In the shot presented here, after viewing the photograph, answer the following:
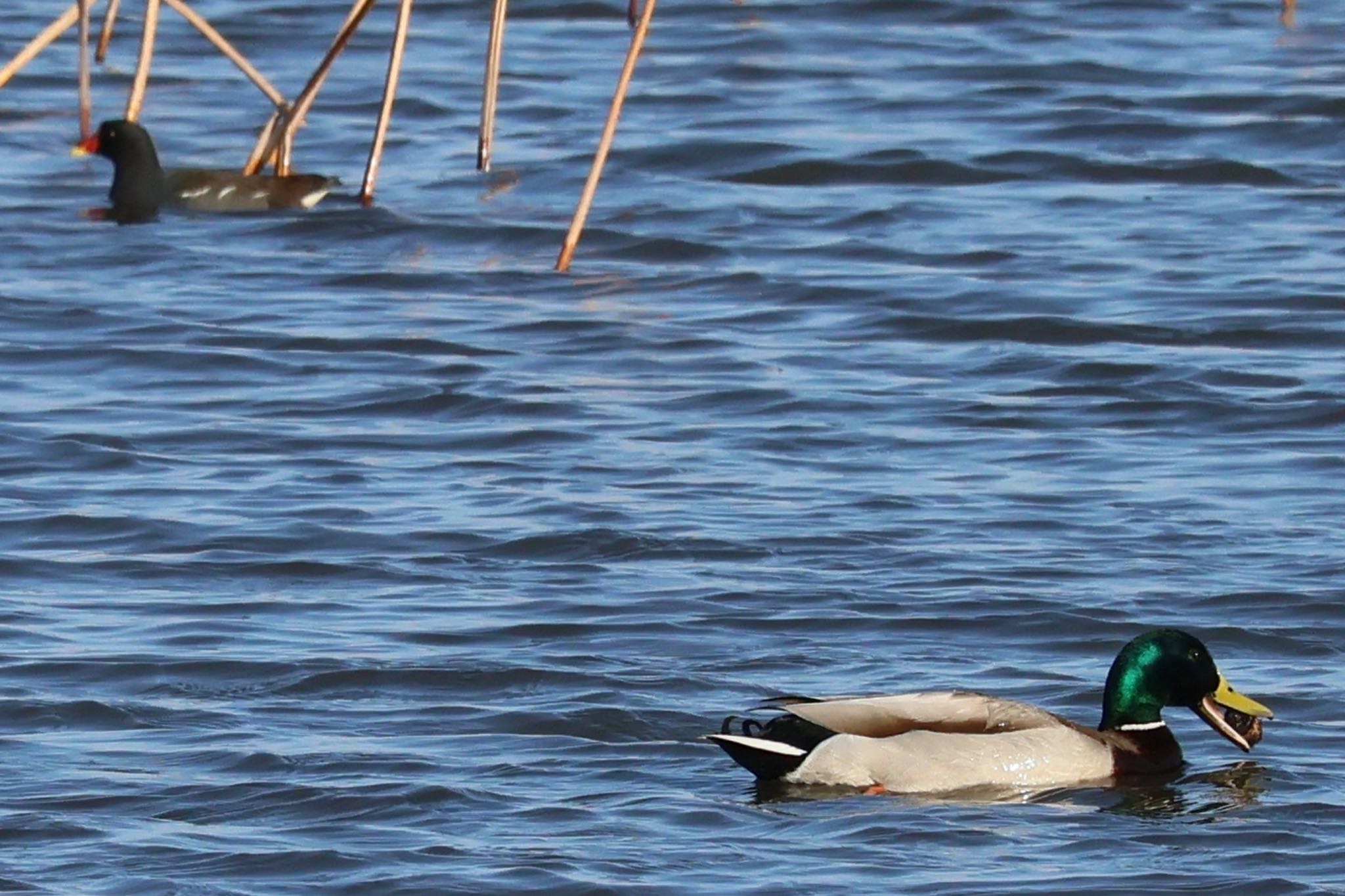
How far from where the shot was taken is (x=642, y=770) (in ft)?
28.3

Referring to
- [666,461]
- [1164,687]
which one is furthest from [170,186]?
[1164,687]

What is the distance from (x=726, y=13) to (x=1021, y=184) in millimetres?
5602

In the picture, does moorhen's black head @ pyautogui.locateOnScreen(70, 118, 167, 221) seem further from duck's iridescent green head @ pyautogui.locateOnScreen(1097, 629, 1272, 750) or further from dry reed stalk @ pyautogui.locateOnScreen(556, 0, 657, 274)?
duck's iridescent green head @ pyautogui.locateOnScreen(1097, 629, 1272, 750)

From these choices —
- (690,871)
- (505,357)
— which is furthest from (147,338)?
(690,871)

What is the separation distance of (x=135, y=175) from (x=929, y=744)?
10576 millimetres

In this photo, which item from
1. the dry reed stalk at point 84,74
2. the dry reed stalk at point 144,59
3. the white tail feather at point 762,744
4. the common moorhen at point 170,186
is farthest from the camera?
the dry reed stalk at point 84,74

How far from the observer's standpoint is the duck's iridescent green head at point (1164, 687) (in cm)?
899

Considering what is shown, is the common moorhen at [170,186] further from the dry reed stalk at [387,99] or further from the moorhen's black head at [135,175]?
the dry reed stalk at [387,99]

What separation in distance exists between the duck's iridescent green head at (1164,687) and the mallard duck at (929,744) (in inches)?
3.8

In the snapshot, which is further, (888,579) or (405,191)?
(405,191)

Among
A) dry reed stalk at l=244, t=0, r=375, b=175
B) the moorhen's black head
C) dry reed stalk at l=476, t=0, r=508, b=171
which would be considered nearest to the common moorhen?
the moorhen's black head

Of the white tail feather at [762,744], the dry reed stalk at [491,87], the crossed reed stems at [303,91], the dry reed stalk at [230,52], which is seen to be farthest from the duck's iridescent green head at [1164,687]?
the dry reed stalk at [230,52]

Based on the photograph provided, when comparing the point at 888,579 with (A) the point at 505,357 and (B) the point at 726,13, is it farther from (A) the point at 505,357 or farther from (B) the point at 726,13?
(B) the point at 726,13

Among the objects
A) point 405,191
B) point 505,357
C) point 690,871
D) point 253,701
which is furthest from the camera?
point 405,191
